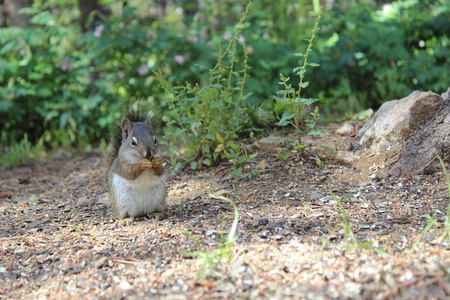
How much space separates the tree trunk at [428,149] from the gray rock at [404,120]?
0.25 meters

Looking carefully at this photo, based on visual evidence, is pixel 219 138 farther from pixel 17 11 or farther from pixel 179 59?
pixel 17 11

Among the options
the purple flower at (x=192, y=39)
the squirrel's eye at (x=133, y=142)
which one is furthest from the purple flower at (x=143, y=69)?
the squirrel's eye at (x=133, y=142)

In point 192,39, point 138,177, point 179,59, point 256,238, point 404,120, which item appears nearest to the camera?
point 256,238

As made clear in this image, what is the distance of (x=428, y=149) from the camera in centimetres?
270

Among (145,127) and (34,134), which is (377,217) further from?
(34,134)

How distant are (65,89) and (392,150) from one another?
4.12 m

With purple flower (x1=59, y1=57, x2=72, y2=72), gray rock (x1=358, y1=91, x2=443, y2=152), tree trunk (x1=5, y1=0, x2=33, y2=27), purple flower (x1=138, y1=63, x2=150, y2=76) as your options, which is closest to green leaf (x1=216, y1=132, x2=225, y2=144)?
gray rock (x1=358, y1=91, x2=443, y2=152)

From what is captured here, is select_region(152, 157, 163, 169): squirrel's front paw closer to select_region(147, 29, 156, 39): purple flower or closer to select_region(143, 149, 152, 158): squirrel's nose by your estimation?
select_region(143, 149, 152, 158): squirrel's nose

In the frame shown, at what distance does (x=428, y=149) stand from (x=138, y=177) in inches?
68.7

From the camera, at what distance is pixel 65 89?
18.3 feet

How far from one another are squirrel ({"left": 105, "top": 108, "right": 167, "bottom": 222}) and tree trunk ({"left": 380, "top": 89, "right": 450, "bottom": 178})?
143 centimetres

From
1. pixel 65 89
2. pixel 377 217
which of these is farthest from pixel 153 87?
pixel 377 217

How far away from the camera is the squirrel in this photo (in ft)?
8.43

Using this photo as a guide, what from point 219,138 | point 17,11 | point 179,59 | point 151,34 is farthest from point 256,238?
point 17,11
